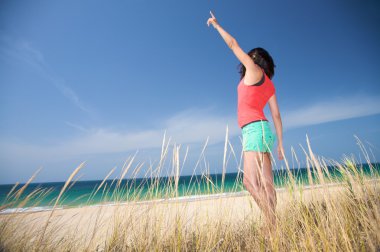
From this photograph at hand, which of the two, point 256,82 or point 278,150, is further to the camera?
point 278,150

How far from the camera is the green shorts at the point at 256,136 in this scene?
4.78 feet

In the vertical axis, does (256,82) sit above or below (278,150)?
above

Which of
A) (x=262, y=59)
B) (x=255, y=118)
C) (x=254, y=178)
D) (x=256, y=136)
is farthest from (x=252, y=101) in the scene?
(x=254, y=178)

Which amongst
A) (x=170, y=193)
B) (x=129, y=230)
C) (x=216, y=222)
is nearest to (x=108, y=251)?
(x=129, y=230)

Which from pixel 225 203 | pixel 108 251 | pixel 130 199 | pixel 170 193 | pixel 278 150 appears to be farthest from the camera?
pixel 278 150

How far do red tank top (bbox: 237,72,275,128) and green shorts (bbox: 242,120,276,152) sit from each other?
0.05 meters

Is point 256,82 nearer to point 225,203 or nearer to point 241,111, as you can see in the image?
point 241,111

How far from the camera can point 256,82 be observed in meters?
1.56

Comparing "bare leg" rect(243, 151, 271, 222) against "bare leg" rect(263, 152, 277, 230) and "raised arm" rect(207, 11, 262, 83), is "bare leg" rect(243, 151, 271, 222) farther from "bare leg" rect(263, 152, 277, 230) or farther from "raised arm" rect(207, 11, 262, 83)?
"raised arm" rect(207, 11, 262, 83)

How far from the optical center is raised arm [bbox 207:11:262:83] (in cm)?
142

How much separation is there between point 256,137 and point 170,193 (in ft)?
2.35

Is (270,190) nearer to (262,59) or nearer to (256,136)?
(256,136)

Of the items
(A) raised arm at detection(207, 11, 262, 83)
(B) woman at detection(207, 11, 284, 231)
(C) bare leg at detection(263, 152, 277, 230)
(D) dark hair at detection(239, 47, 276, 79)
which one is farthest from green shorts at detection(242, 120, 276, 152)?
(D) dark hair at detection(239, 47, 276, 79)

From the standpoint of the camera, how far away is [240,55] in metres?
1.42
